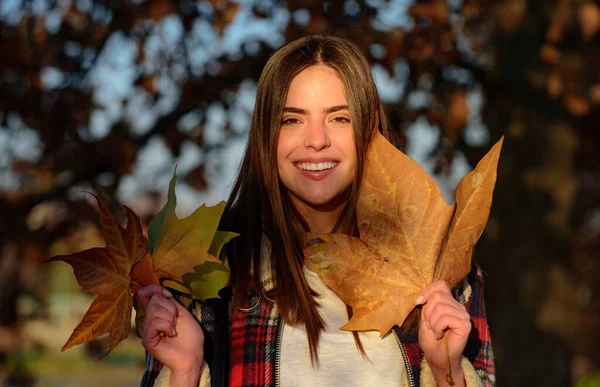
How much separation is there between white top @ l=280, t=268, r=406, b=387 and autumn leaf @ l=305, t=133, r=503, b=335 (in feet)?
0.41

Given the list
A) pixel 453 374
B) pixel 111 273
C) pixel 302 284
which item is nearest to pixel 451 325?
pixel 453 374

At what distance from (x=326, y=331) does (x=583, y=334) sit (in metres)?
12.8

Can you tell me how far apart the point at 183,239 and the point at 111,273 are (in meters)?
0.19

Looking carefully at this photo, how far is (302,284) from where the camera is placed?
2.39 metres

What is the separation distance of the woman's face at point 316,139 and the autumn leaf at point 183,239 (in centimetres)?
37

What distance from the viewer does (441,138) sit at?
617 centimetres

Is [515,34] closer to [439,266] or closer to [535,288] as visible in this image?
[535,288]

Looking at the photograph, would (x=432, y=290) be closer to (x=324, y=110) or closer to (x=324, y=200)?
(x=324, y=200)

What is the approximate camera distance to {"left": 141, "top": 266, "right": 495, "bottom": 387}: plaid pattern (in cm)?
230

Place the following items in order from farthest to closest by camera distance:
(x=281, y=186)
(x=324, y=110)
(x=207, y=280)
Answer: (x=281, y=186)
(x=324, y=110)
(x=207, y=280)

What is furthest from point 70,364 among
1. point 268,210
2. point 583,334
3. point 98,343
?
point 268,210

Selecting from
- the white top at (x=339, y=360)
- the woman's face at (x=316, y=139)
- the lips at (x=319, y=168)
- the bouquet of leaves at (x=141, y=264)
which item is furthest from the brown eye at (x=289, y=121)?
the white top at (x=339, y=360)

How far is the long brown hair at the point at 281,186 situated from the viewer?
2404mm

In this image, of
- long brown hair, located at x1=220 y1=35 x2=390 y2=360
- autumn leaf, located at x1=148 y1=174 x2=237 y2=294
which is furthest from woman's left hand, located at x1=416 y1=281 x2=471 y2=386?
autumn leaf, located at x1=148 y1=174 x2=237 y2=294
